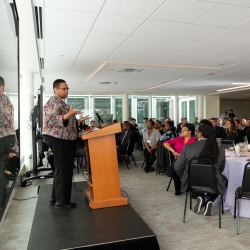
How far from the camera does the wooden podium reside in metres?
2.87

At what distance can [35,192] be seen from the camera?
4.35 m

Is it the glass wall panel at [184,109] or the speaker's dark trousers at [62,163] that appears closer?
the speaker's dark trousers at [62,163]

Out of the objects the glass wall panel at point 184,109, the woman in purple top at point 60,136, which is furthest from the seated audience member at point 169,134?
the glass wall panel at point 184,109

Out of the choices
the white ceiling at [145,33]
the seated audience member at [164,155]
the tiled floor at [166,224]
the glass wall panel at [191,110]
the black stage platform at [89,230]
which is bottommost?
the tiled floor at [166,224]

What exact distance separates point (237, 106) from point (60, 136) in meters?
19.7

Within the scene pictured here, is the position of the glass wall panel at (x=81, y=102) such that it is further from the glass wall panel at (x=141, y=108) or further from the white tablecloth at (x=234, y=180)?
the white tablecloth at (x=234, y=180)

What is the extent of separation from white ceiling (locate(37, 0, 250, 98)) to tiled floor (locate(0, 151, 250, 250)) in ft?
8.83

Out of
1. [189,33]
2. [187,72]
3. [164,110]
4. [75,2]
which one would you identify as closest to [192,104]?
[164,110]

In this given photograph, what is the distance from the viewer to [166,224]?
9.76 ft

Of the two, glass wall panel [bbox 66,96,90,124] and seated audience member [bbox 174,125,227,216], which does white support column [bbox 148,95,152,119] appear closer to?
glass wall panel [bbox 66,96,90,124]

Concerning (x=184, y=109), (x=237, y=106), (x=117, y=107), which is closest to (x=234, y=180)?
(x=117, y=107)

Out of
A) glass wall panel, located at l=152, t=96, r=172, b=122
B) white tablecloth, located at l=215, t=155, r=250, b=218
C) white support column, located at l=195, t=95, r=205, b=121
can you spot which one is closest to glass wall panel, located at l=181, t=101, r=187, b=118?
white support column, located at l=195, t=95, r=205, b=121

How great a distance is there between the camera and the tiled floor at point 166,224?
2523 mm

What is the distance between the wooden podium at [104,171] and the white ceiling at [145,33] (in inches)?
62.9
